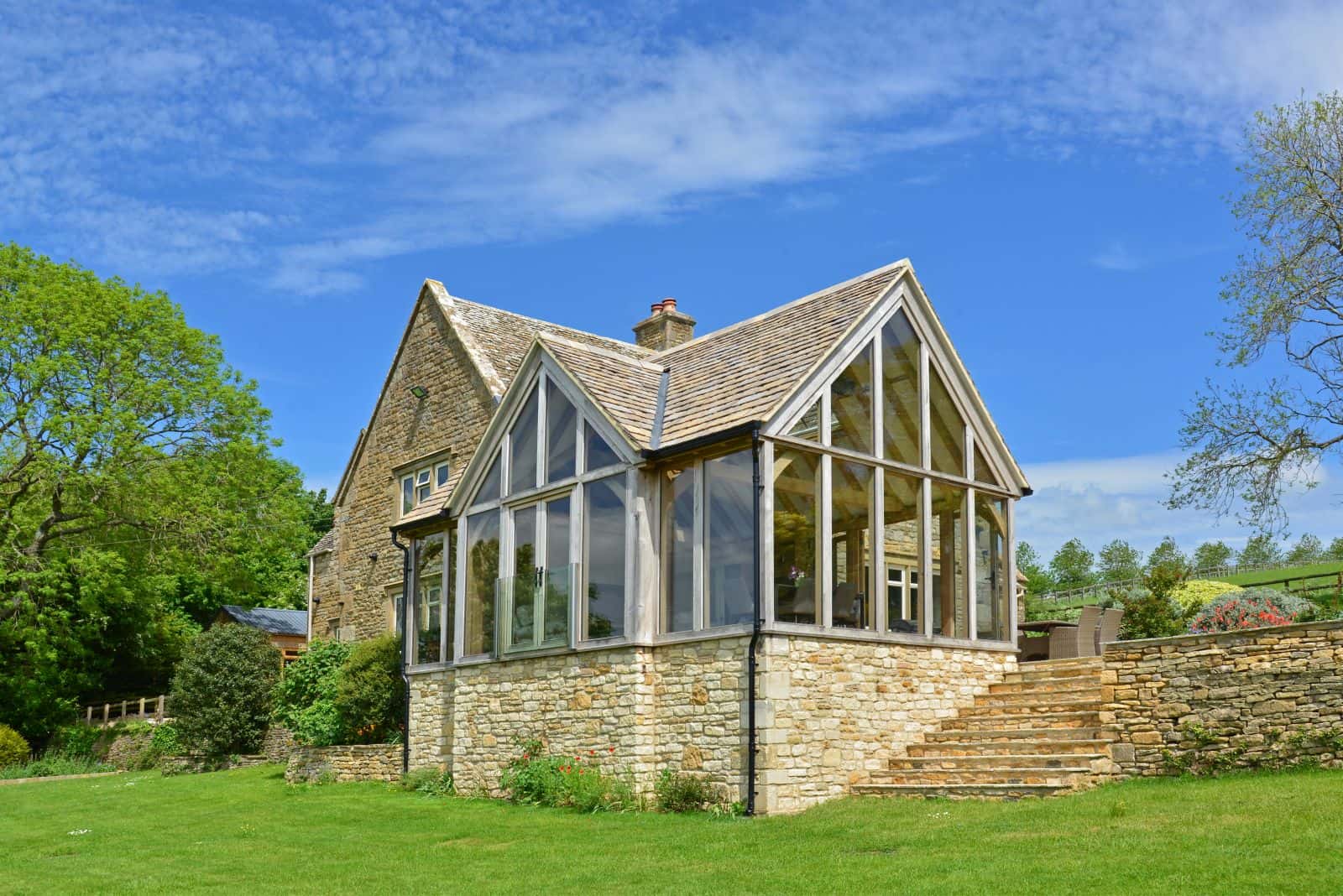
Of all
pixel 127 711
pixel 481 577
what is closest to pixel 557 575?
pixel 481 577

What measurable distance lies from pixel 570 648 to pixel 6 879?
7.30 metres

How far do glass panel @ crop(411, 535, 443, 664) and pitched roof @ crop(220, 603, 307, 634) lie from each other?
996 inches

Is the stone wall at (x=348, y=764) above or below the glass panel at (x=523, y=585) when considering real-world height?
below

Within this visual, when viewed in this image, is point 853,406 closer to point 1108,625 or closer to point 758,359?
point 758,359

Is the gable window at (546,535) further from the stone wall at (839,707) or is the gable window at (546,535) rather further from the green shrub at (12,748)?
the green shrub at (12,748)

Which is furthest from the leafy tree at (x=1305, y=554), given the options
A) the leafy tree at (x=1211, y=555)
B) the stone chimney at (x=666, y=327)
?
the stone chimney at (x=666, y=327)

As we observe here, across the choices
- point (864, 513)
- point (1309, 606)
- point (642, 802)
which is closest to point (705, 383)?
point (864, 513)

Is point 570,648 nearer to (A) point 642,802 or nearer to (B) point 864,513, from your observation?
(A) point 642,802

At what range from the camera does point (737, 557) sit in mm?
15695

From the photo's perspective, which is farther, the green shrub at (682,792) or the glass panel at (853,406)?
the glass panel at (853,406)

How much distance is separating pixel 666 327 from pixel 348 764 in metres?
11.8

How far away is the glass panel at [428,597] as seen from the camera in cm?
2159

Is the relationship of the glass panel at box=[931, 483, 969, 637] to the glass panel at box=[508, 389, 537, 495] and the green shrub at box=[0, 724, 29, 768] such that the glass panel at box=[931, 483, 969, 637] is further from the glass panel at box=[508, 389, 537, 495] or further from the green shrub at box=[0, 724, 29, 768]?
the green shrub at box=[0, 724, 29, 768]

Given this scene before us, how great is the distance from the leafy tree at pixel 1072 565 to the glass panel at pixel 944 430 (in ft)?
209
